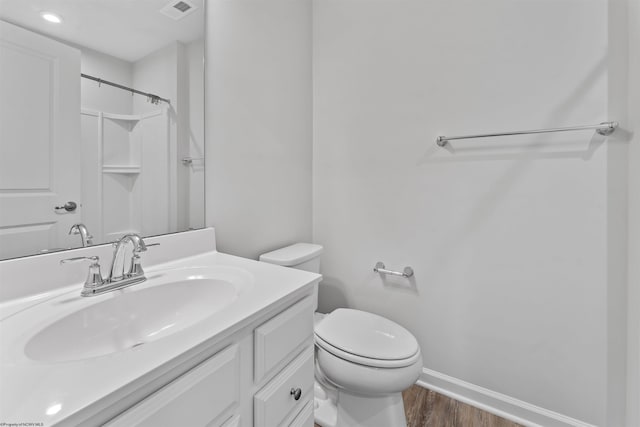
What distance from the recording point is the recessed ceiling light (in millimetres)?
771

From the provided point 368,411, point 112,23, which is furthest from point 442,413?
point 112,23

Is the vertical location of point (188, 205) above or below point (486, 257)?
above

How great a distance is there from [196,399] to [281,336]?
0.84ft

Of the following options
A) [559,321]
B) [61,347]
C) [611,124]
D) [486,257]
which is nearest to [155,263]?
[61,347]

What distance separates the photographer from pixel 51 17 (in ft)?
2.57

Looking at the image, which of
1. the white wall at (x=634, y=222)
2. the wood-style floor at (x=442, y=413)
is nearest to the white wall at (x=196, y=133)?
the wood-style floor at (x=442, y=413)

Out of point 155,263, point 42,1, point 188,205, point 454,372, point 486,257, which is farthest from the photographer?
point 454,372

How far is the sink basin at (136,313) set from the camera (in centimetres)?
62

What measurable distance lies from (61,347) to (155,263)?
1.30 ft

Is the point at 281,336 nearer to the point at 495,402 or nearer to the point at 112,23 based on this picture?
the point at 112,23

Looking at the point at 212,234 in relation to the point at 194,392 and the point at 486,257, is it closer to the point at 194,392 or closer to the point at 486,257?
the point at 194,392

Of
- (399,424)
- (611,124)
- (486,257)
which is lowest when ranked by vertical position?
(399,424)

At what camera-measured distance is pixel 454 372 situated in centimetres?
144

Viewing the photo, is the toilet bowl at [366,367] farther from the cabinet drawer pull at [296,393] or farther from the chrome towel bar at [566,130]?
the chrome towel bar at [566,130]
